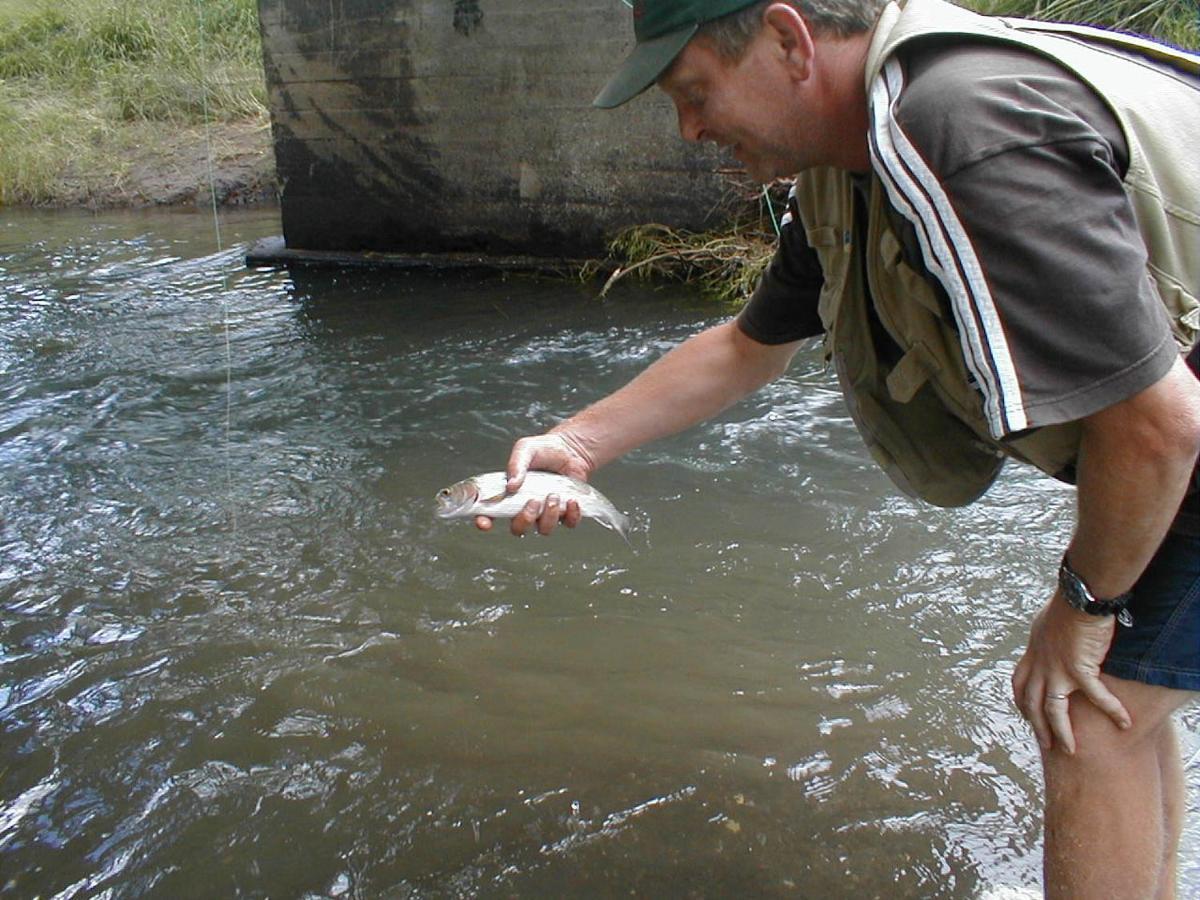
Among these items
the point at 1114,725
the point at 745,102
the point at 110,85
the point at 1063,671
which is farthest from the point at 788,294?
the point at 110,85

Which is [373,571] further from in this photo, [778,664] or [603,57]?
[603,57]

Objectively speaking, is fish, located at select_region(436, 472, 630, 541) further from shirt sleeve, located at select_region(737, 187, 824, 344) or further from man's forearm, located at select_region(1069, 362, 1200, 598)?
man's forearm, located at select_region(1069, 362, 1200, 598)

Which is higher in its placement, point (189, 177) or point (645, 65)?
point (645, 65)

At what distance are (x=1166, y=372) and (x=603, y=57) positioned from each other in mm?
9055

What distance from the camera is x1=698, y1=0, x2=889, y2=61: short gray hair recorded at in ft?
6.96

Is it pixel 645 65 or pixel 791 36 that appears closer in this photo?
pixel 791 36

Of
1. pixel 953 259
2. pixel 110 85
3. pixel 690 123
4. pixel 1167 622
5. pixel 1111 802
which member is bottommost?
pixel 1111 802

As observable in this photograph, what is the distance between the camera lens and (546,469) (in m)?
3.25

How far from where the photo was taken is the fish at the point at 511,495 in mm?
3062

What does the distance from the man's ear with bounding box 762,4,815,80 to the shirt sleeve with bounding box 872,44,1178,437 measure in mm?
287

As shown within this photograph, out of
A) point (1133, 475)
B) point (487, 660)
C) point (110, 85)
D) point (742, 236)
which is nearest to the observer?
point (1133, 475)

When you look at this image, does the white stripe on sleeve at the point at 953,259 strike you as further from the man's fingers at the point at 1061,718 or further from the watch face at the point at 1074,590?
the man's fingers at the point at 1061,718

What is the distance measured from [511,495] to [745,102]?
1.29 meters

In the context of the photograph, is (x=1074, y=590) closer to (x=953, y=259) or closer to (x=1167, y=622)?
(x=1167, y=622)
